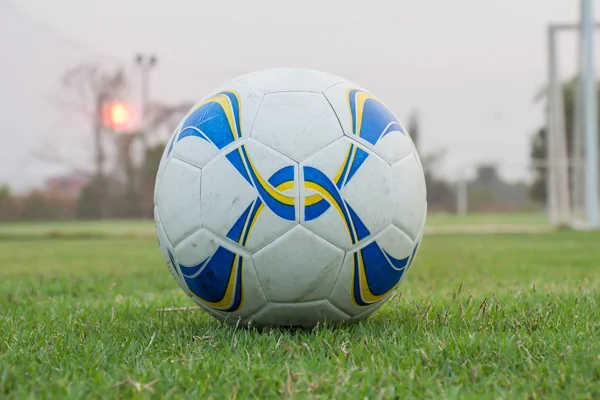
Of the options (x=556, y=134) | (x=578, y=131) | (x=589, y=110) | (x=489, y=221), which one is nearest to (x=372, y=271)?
(x=589, y=110)

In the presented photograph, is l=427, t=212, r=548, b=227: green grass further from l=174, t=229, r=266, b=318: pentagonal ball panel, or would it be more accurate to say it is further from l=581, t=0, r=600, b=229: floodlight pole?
l=174, t=229, r=266, b=318: pentagonal ball panel

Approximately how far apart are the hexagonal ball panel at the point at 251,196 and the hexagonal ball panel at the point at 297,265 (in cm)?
5

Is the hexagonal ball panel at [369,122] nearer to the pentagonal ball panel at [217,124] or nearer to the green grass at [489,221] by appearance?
the pentagonal ball panel at [217,124]

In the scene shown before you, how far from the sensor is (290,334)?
2828mm

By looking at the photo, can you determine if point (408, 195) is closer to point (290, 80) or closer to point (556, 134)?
point (290, 80)

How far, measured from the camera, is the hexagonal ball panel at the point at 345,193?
8.38 feet

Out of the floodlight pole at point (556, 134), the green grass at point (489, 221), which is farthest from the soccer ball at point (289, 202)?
the green grass at point (489, 221)

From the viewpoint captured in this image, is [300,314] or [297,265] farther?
[300,314]

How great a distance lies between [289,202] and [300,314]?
0.53 m

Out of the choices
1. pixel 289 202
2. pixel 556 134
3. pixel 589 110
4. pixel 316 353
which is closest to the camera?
pixel 316 353

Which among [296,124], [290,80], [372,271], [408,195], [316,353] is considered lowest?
[316,353]

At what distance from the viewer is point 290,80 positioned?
2.85 meters

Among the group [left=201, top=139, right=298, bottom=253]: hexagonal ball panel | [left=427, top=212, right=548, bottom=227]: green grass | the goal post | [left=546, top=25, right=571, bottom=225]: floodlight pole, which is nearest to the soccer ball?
[left=201, top=139, right=298, bottom=253]: hexagonal ball panel

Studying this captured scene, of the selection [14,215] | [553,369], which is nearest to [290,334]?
[553,369]
